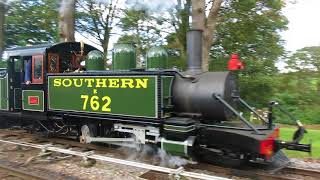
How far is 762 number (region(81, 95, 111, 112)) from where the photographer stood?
8391mm

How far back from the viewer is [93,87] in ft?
28.4

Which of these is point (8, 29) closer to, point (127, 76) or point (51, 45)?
point (51, 45)

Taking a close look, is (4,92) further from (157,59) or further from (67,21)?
(157,59)

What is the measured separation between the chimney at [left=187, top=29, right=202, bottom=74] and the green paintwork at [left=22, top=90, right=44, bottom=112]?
4259 mm

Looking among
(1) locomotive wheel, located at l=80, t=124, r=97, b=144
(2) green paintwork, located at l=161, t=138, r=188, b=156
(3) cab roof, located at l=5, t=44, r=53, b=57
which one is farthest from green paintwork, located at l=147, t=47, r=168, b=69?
(3) cab roof, located at l=5, t=44, r=53, b=57

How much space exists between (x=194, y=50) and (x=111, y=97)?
2110 millimetres

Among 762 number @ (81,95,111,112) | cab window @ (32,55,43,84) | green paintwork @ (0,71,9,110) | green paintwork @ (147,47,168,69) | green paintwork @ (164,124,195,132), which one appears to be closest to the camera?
green paintwork @ (164,124,195,132)

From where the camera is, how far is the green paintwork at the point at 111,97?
7.58m

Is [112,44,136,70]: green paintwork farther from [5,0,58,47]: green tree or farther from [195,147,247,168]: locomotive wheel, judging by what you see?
[5,0,58,47]: green tree

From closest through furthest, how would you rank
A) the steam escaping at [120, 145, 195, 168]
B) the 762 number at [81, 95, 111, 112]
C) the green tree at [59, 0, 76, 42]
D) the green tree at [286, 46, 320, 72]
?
1. the steam escaping at [120, 145, 195, 168]
2. the 762 number at [81, 95, 111, 112]
3. the green tree at [59, 0, 76, 42]
4. the green tree at [286, 46, 320, 72]

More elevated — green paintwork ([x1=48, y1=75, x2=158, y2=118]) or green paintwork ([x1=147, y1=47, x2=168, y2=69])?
green paintwork ([x1=147, y1=47, x2=168, y2=69])

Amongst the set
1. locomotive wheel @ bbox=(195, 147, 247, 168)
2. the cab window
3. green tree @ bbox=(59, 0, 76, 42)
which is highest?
green tree @ bbox=(59, 0, 76, 42)

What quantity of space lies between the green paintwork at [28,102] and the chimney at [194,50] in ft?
14.0

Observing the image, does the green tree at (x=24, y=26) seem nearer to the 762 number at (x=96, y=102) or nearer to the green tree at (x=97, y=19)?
the green tree at (x=97, y=19)
